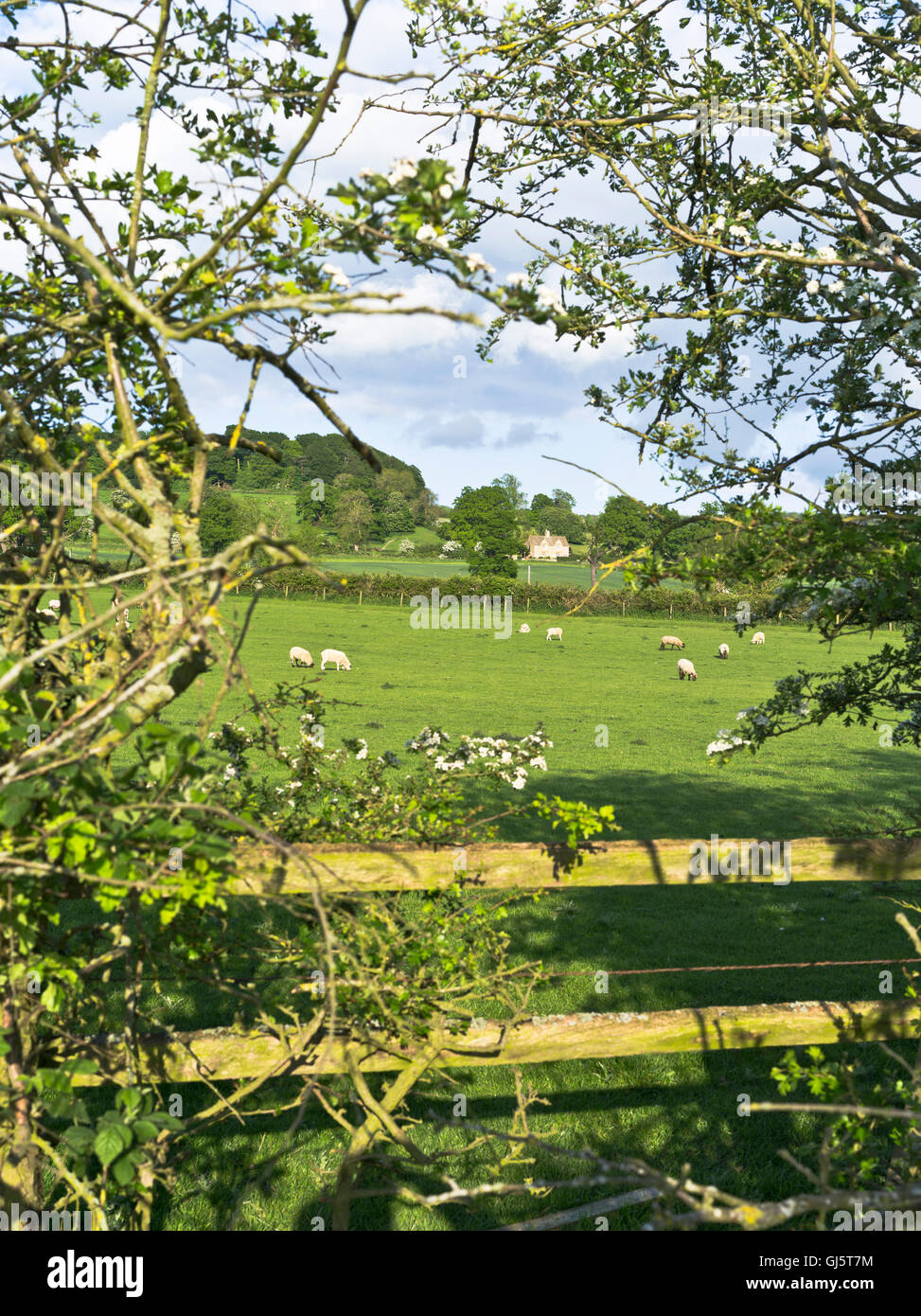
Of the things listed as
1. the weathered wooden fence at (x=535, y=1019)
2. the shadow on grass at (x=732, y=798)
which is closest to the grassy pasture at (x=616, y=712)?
the shadow on grass at (x=732, y=798)

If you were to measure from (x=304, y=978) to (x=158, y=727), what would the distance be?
2.14m

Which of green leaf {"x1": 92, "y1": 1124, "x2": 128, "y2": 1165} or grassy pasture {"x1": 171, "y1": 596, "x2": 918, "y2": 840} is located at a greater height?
green leaf {"x1": 92, "y1": 1124, "x2": 128, "y2": 1165}

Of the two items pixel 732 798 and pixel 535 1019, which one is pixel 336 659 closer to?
pixel 732 798

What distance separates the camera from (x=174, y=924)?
119 inches

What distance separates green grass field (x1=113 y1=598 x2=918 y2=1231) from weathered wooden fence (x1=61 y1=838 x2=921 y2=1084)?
29cm

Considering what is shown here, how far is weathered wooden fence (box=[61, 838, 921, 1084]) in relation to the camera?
348 centimetres

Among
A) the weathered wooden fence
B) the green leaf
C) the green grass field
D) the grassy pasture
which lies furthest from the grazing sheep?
the green leaf

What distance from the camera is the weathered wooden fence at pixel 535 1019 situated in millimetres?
3482

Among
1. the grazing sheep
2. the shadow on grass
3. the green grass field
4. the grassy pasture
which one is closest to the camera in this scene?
the green grass field

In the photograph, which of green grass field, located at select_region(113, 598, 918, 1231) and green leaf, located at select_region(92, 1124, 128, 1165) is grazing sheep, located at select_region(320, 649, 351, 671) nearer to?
green grass field, located at select_region(113, 598, 918, 1231)

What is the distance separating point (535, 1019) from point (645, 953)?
5.68 m

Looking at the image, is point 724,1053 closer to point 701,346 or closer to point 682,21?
point 701,346

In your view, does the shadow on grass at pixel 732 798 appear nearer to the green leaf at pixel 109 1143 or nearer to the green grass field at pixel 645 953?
the green grass field at pixel 645 953

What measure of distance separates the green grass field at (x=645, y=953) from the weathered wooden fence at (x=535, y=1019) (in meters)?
0.29
